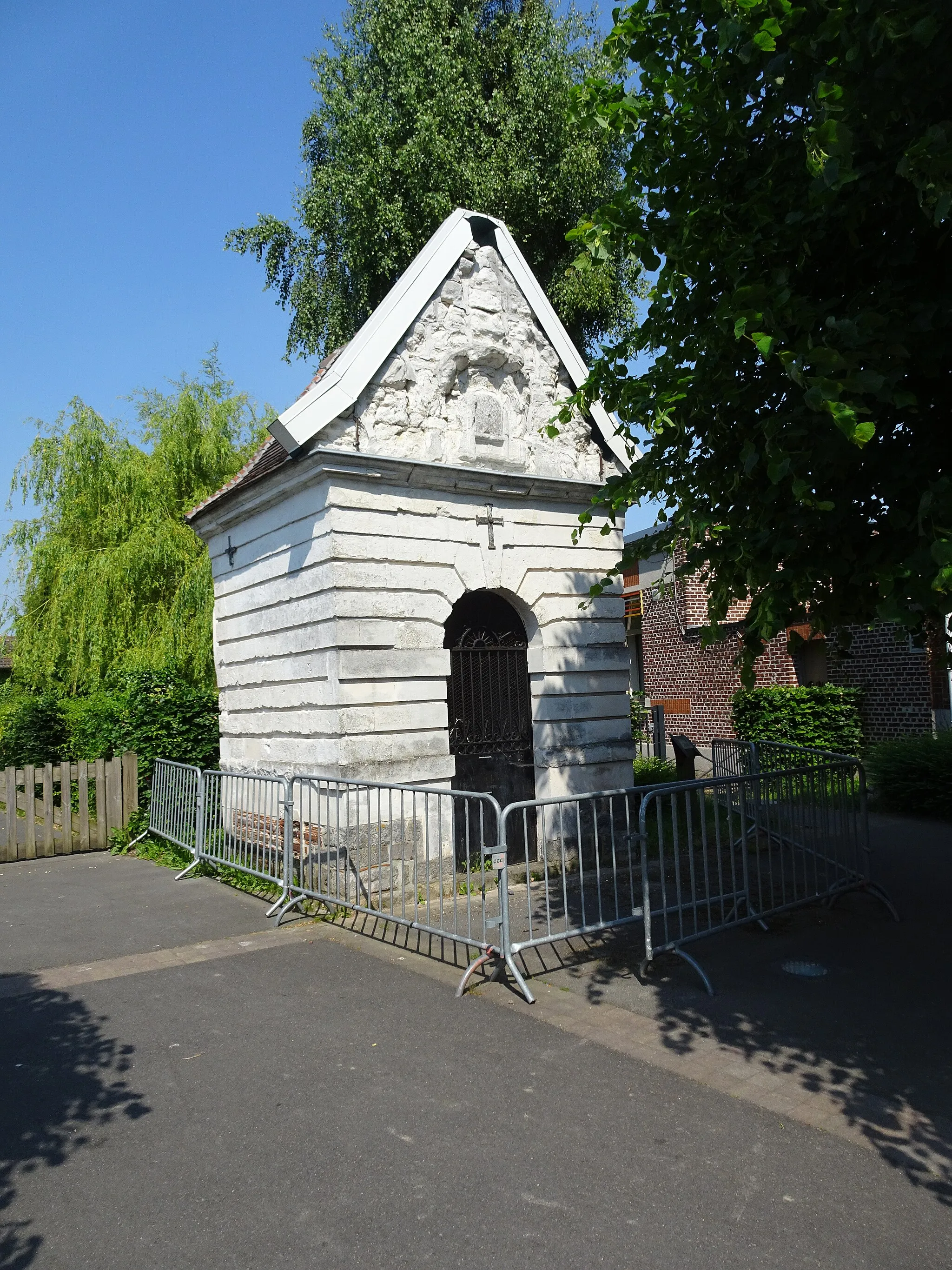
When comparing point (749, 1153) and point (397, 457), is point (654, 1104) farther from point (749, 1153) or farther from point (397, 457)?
point (397, 457)

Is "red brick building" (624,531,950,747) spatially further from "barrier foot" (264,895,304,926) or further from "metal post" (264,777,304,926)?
"barrier foot" (264,895,304,926)

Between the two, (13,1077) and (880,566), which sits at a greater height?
(880,566)

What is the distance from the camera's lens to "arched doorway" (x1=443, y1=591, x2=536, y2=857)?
9.51 metres

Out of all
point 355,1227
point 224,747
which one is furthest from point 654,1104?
point 224,747

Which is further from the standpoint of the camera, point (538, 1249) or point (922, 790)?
point (922, 790)

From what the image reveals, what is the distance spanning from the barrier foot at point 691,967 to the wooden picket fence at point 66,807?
27.4ft

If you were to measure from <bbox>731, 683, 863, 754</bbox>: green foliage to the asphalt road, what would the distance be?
1310cm

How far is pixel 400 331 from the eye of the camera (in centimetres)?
901

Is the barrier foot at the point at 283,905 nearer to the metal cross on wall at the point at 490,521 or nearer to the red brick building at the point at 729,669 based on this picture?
the metal cross on wall at the point at 490,521

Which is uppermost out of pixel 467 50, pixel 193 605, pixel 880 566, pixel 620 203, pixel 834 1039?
pixel 467 50

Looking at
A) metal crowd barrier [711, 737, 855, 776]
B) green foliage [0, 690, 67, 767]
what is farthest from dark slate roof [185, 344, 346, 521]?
green foliage [0, 690, 67, 767]

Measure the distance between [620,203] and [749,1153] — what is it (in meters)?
5.27

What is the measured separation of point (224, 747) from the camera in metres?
11.3

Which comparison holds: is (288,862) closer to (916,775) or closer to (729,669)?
(916,775)
